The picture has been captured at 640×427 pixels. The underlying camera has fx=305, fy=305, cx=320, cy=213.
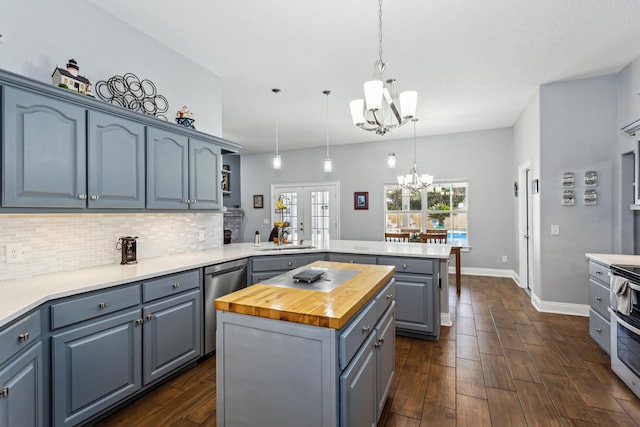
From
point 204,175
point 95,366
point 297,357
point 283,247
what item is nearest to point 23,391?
point 95,366

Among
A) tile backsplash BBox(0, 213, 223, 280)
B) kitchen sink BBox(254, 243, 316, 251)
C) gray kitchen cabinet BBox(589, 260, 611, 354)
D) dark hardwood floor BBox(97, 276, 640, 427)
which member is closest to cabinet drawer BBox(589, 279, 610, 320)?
gray kitchen cabinet BBox(589, 260, 611, 354)

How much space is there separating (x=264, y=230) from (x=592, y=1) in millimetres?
7049

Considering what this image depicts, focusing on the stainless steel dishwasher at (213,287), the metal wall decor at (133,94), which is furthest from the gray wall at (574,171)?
the metal wall decor at (133,94)

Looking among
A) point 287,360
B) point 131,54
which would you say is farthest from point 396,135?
point 287,360

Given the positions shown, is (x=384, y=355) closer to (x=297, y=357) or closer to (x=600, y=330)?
(x=297, y=357)

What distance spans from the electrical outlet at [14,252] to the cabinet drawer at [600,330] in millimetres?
4394

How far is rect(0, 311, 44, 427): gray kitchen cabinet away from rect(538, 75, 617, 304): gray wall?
16.0 feet

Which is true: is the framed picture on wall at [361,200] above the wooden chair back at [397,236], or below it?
above

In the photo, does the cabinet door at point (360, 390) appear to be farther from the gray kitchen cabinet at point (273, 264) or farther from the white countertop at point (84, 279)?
the gray kitchen cabinet at point (273, 264)

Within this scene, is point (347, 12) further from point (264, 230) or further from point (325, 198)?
point (264, 230)

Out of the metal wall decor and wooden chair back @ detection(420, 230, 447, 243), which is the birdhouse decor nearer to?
the metal wall decor

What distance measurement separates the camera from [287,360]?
1.31 m

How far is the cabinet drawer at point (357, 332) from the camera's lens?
4.14ft

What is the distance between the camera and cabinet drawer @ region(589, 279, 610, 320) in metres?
2.60
